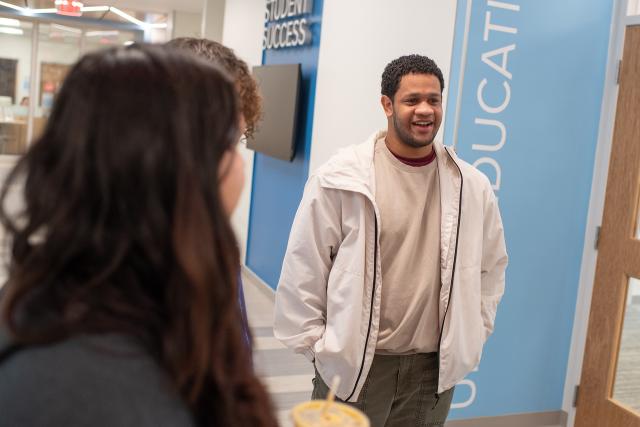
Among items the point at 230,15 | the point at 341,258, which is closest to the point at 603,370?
the point at 341,258

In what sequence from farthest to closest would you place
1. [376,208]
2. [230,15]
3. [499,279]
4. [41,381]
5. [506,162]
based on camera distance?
[230,15] → [506,162] → [499,279] → [376,208] → [41,381]

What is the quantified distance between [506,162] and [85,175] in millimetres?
2752

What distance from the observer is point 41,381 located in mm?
643

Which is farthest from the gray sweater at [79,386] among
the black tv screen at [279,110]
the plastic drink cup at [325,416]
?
the black tv screen at [279,110]

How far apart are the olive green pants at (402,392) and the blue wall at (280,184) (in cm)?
293

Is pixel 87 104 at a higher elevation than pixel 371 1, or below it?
below

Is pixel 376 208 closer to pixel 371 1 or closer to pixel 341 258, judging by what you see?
pixel 341 258

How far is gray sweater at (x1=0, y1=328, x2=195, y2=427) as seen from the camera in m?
0.64

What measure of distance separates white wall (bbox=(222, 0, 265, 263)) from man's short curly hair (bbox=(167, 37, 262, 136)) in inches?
174

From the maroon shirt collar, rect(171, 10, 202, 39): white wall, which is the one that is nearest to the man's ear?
the maroon shirt collar

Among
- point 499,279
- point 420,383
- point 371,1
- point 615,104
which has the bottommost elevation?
point 420,383

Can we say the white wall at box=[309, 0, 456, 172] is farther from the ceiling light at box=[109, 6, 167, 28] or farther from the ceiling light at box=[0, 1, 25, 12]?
the ceiling light at box=[0, 1, 25, 12]

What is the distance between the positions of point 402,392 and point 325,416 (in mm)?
1374

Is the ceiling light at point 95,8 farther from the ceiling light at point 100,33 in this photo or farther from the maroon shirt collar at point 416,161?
the maroon shirt collar at point 416,161
